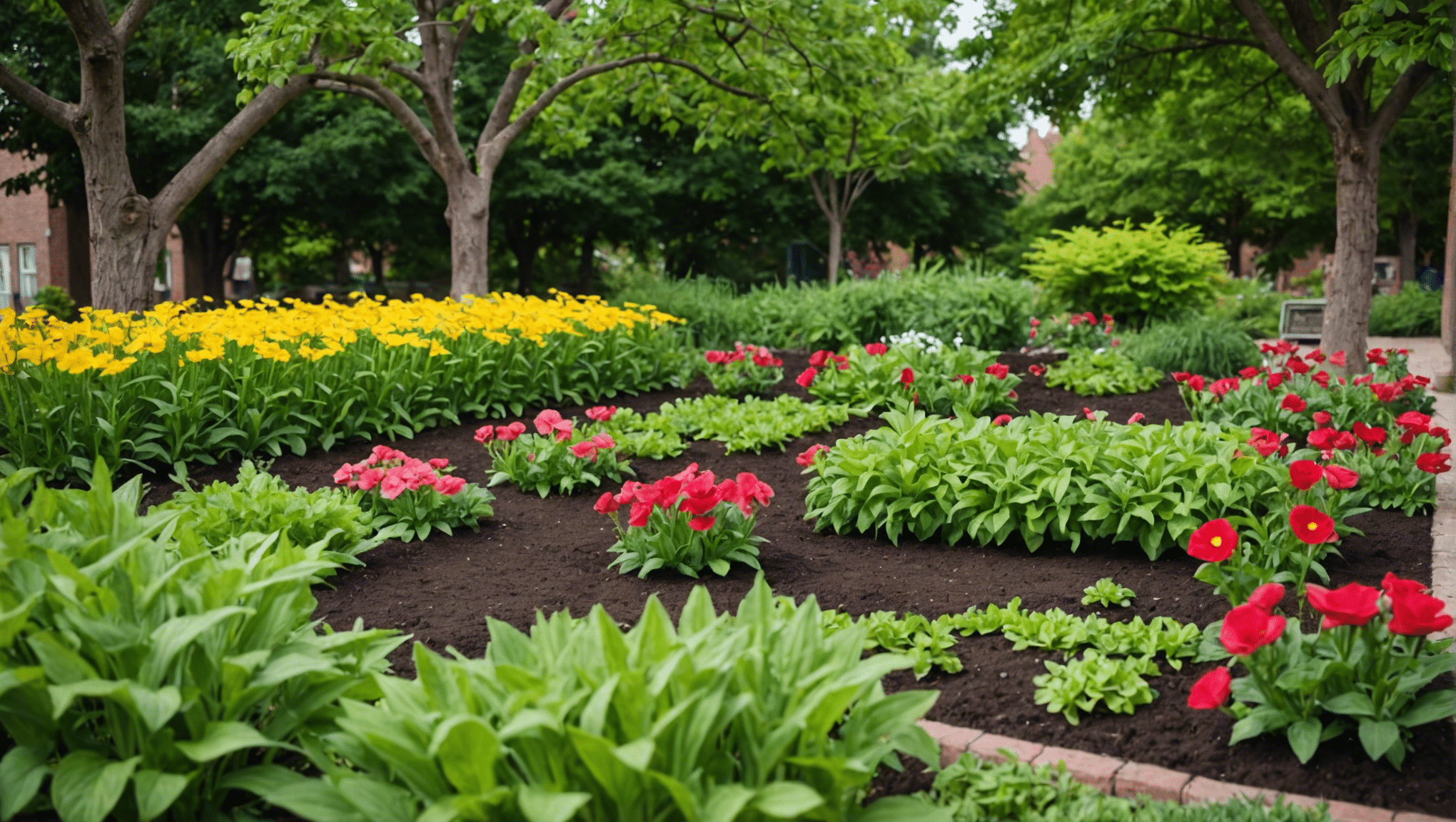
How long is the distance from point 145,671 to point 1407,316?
20.6 meters

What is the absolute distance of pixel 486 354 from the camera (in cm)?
785

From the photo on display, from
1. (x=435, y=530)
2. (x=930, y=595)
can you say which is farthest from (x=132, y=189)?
(x=930, y=595)

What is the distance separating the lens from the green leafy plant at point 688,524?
4.06 meters

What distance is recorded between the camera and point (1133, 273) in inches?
480

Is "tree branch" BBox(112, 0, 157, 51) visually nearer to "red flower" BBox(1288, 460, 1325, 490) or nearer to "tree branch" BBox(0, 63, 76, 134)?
"tree branch" BBox(0, 63, 76, 134)

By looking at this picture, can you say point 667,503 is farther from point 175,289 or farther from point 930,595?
point 175,289

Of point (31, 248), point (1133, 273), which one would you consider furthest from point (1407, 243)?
point (31, 248)

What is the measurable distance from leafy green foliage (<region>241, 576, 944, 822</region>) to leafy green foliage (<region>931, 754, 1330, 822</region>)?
0.36 metres

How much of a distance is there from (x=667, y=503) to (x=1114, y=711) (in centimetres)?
178

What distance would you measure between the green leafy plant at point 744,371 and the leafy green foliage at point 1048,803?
5696mm

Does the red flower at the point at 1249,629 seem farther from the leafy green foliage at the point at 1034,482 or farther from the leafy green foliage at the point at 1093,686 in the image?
the leafy green foliage at the point at 1034,482

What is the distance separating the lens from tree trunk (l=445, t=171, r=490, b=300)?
10844mm

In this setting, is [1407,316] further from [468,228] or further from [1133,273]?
[468,228]

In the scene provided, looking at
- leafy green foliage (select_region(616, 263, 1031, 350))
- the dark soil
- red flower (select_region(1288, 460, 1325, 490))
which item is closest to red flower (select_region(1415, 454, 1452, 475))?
the dark soil
